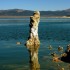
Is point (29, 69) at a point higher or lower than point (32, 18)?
lower

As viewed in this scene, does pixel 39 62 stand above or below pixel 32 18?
below

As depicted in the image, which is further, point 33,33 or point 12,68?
point 33,33

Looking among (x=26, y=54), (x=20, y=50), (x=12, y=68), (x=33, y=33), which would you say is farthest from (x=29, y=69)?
(x=33, y=33)

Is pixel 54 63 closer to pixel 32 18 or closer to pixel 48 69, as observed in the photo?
pixel 48 69

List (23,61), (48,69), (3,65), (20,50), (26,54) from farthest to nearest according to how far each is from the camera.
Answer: (20,50) < (26,54) < (23,61) < (3,65) < (48,69)

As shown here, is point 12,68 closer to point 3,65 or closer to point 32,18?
point 3,65

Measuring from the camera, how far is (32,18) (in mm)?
56281

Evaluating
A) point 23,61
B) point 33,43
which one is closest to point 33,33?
point 33,43

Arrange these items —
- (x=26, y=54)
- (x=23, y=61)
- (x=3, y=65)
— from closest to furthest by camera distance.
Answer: (x=3, y=65) → (x=23, y=61) → (x=26, y=54)

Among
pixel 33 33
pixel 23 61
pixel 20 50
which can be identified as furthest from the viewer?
pixel 33 33

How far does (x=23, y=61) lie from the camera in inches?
1649

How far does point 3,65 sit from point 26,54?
8839 mm

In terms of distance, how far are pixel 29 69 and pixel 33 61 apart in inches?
185

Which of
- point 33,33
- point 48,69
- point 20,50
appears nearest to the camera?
point 48,69
